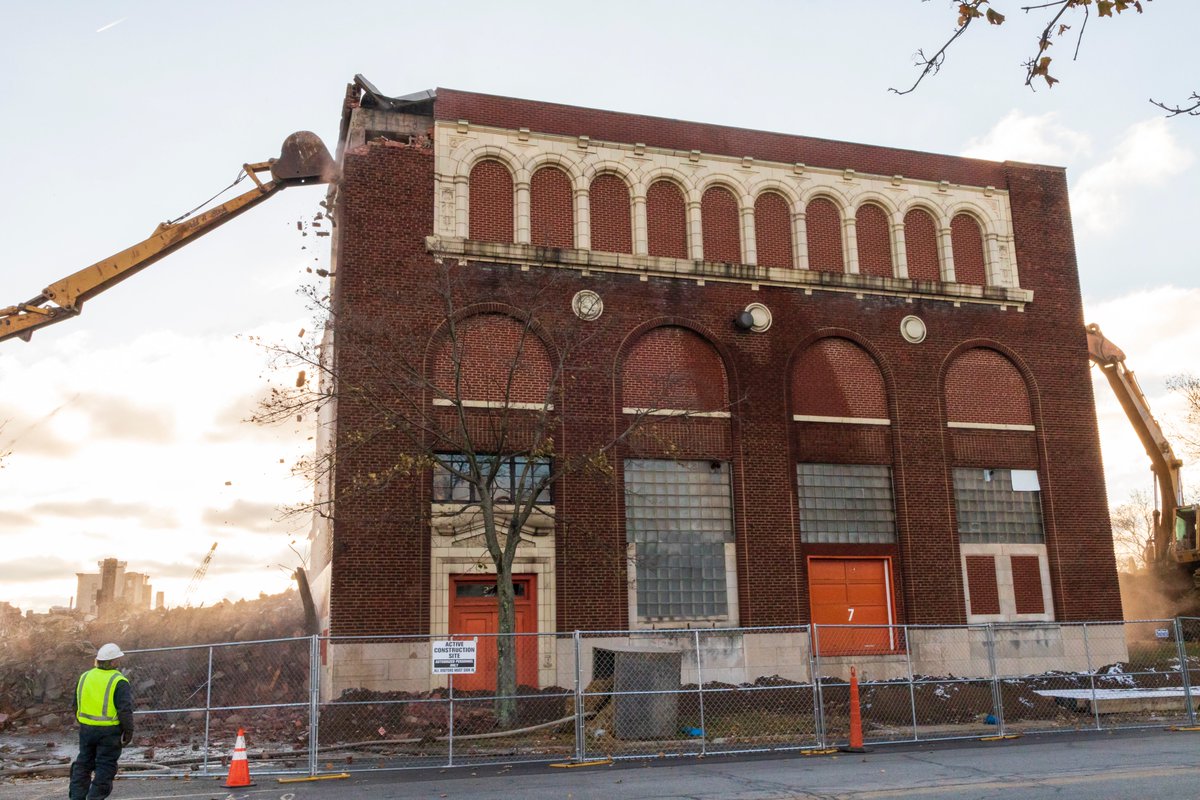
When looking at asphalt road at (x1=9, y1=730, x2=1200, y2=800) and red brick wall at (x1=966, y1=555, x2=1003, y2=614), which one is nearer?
→ asphalt road at (x1=9, y1=730, x2=1200, y2=800)

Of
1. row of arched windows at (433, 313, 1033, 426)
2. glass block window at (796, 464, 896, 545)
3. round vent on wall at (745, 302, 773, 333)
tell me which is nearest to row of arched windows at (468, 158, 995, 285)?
round vent on wall at (745, 302, 773, 333)

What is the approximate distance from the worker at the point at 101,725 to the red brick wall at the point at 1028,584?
21305 mm

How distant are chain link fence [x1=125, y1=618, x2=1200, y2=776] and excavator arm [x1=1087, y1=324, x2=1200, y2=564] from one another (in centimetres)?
922

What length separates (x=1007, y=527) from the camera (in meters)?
26.7

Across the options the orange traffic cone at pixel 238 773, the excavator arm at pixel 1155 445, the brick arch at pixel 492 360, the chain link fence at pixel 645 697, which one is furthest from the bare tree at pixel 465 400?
the excavator arm at pixel 1155 445

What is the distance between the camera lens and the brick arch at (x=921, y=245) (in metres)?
27.8

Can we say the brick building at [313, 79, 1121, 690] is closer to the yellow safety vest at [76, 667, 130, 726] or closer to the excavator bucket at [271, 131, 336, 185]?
the excavator bucket at [271, 131, 336, 185]

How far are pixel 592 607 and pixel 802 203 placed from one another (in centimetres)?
1145

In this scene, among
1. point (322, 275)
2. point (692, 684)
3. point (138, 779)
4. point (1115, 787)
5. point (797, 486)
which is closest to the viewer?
point (1115, 787)

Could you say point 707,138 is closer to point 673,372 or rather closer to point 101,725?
point 673,372

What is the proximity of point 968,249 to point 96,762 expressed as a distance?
24.1 meters

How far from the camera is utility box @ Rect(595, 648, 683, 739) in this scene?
1711cm

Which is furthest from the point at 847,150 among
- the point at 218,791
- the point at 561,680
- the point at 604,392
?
the point at 218,791

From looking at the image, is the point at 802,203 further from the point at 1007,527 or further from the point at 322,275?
the point at 322,275
